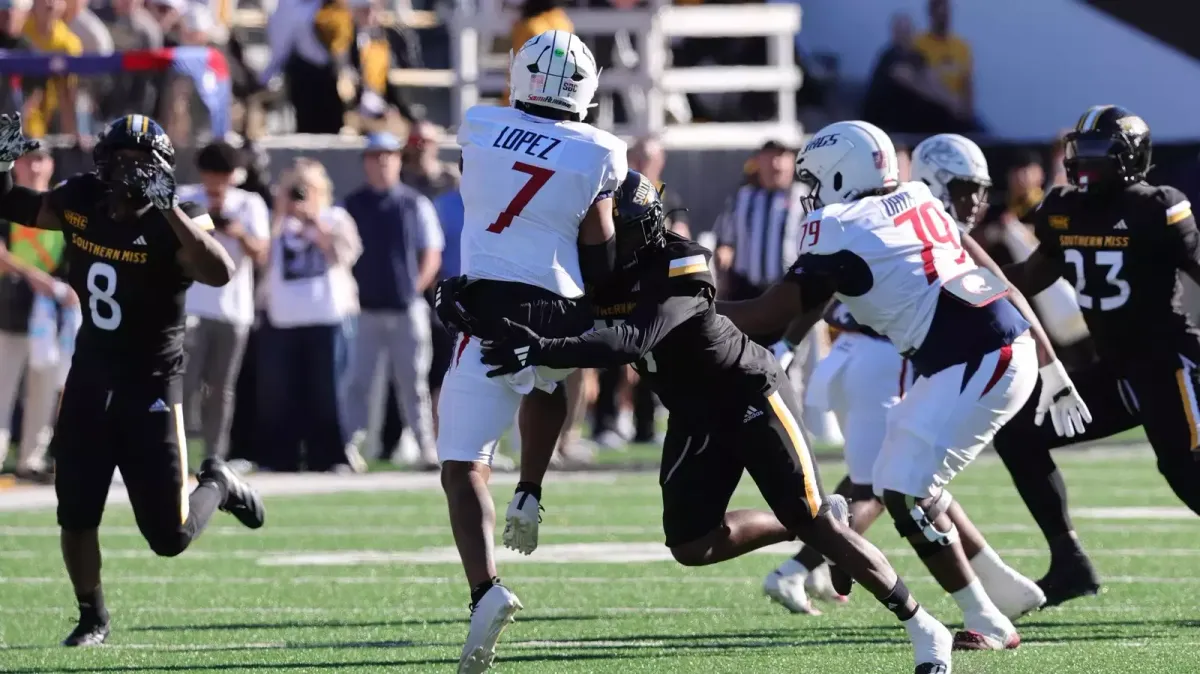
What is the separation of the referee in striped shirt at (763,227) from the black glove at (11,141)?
623 cm

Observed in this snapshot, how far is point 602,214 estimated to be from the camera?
5.70 m

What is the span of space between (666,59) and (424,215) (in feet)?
14.3

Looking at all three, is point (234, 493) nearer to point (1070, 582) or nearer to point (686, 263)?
point (686, 263)

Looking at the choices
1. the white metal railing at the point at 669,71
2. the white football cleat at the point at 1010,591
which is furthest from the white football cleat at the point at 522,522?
the white metal railing at the point at 669,71

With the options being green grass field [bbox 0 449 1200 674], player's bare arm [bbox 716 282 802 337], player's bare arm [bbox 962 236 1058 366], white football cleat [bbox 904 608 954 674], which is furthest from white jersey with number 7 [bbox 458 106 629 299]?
player's bare arm [bbox 962 236 1058 366]

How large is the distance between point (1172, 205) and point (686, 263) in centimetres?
233

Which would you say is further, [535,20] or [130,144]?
[535,20]

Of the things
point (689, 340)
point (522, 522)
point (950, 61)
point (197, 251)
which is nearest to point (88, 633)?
point (197, 251)

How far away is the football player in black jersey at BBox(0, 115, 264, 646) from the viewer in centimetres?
654

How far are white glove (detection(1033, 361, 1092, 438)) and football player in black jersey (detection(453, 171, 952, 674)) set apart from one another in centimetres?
99

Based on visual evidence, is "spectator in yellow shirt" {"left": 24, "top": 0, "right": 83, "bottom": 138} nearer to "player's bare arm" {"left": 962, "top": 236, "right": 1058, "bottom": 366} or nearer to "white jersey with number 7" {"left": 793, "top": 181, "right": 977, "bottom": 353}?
"player's bare arm" {"left": 962, "top": 236, "right": 1058, "bottom": 366}

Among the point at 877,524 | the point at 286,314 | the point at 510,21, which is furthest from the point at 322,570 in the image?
the point at 510,21

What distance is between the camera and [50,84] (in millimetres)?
12953

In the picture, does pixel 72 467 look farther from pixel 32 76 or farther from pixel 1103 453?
A: pixel 1103 453
